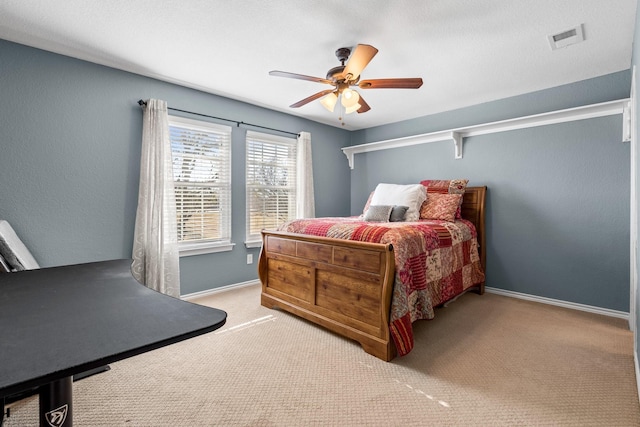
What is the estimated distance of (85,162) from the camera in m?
2.68

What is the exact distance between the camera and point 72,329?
0.77 meters

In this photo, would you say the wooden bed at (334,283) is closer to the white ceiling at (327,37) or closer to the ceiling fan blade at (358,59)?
the ceiling fan blade at (358,59)

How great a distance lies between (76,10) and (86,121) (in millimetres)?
960

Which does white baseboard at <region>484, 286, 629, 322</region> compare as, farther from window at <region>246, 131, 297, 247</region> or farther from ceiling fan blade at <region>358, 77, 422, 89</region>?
window at <region>246, 131, 297, 247</region>

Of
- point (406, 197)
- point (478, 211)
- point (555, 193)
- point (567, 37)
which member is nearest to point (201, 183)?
point (406, 197)

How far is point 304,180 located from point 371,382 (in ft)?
9.44

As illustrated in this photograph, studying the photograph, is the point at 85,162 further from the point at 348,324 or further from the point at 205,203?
the point at 348,324

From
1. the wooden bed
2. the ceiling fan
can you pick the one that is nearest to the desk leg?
the wooden bed

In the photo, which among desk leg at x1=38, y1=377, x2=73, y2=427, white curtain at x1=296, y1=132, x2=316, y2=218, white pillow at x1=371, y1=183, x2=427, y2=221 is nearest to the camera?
desk leg at x1=38, y1=377, x2=73, y2=427

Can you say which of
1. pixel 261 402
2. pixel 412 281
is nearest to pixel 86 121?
pixel 261 402

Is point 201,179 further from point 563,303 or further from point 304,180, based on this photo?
point 563,303

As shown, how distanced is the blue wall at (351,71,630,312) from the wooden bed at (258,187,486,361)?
2230 millimetres

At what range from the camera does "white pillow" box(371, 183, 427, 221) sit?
3.40m

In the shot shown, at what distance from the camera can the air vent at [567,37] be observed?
222cm
